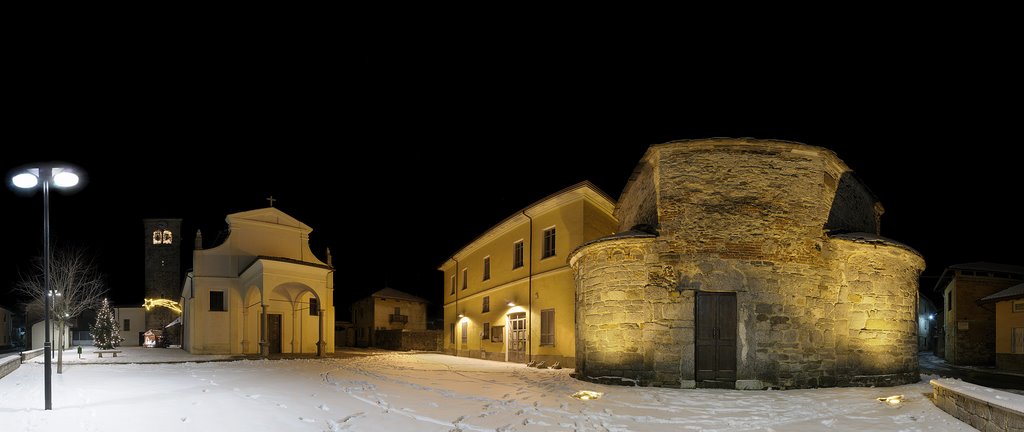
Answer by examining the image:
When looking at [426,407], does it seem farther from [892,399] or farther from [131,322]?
[131,322]

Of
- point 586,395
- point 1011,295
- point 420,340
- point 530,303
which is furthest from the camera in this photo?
point 420,340

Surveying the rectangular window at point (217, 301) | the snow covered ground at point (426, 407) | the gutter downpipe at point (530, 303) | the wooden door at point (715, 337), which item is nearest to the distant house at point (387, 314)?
the rectangular window at point (217, 301)

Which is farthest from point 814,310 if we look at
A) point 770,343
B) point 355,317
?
point 355,317

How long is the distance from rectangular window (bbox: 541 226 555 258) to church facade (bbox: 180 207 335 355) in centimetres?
1055

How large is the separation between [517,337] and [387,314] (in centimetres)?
2485

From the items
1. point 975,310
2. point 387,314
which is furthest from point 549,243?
point 387,314

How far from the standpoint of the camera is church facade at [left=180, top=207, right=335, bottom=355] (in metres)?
28.1

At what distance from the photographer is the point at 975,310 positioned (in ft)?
94.4

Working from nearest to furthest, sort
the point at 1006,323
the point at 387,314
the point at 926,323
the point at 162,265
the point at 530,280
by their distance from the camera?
the point at 530,280, the point at 1006,323, the point at 387,314, the point at 162,265, the point at 926,323

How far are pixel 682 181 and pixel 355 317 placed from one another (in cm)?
4145

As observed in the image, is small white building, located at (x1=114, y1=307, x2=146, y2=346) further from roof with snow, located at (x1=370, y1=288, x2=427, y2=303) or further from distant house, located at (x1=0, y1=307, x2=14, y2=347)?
roof with snow, located at (x1=370, y1=288, x2=427, y2=303)

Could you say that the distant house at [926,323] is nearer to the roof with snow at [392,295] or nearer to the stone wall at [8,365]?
the roof with snow at [392,295]

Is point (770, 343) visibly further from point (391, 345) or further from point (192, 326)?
point (391, 345)

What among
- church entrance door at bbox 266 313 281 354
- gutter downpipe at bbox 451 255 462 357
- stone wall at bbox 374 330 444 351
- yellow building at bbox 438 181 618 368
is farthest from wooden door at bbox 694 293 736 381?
stone wall at bbox 374 330 444 351
